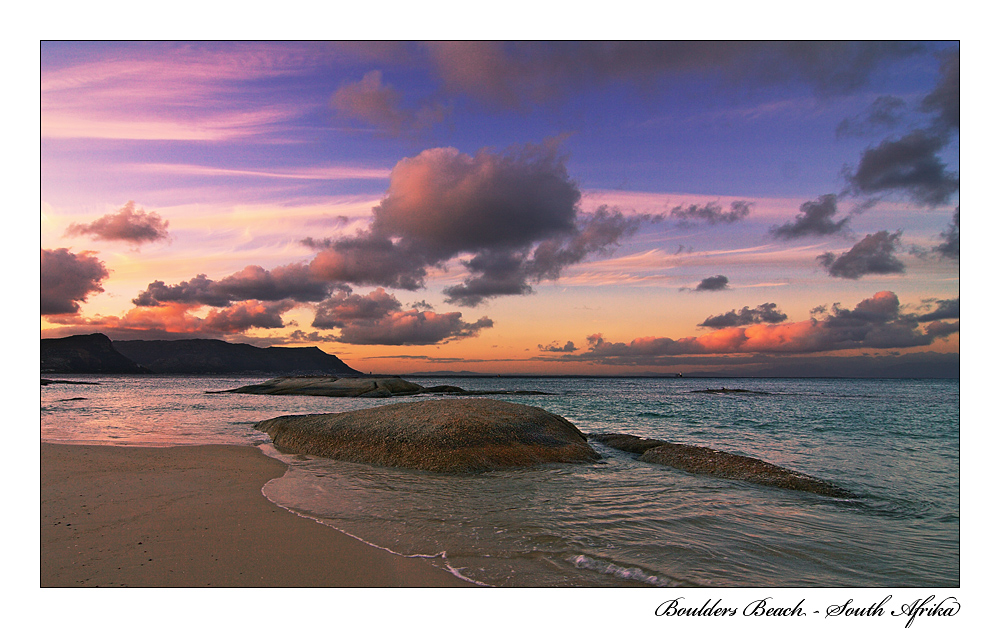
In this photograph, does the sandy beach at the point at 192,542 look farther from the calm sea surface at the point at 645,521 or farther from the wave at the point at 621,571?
the wave at the point at 621,571

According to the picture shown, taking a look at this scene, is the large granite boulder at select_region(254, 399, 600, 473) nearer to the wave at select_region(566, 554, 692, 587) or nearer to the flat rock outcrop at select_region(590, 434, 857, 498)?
the flat rock outcrop at select_region(590, 434, 857, 498)

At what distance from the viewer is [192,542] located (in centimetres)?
720

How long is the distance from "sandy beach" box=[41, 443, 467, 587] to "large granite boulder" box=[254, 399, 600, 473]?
3.82 meters

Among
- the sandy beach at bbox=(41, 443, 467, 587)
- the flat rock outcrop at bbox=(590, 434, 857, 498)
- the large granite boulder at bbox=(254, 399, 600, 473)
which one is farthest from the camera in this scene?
the large granite boulder at bbox=(254, 399, 600, 473)

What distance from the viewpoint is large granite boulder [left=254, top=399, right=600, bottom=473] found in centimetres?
1361

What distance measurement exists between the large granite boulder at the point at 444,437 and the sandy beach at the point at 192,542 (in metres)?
3.82

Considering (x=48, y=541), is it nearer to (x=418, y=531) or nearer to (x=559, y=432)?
(x=418, y=531)

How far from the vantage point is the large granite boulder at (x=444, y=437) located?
1361cm

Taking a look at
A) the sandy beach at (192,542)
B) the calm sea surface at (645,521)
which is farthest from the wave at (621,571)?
the sandy beach at (192,542)

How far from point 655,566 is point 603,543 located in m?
0.97

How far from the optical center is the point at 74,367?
174 m

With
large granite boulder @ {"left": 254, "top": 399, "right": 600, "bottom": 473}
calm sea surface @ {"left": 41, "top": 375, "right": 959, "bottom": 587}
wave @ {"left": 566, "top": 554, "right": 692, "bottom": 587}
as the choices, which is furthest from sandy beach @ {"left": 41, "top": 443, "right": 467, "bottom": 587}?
large granite boulder @ {"left": 254, "top": 399, "right": 600, "bottom": 473}

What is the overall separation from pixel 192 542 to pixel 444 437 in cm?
764
